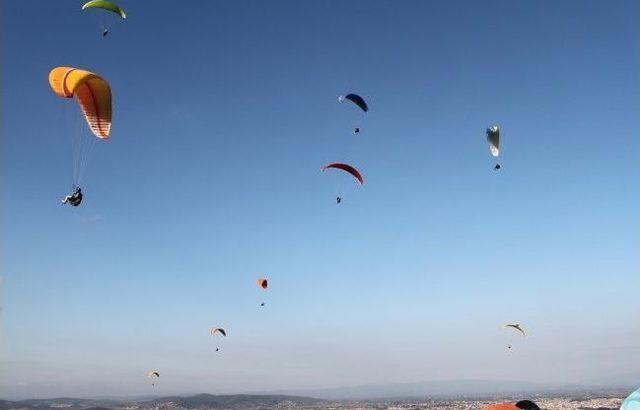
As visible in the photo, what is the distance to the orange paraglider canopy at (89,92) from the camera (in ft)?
65.3

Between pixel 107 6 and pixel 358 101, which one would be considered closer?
pixel 107 6

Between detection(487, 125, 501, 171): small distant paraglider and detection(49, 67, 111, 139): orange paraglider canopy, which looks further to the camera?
detection(487, 125, 501, 171): small distant paraglider

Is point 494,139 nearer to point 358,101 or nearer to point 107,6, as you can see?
point 358,101

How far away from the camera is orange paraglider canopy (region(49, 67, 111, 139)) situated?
19.9 meters

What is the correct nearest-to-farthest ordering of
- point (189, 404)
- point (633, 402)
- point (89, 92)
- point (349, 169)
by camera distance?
point (89, 92) < point (633, 402) < point (349, 169) < point (189, 404)

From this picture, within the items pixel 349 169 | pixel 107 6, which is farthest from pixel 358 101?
pixel 107 6

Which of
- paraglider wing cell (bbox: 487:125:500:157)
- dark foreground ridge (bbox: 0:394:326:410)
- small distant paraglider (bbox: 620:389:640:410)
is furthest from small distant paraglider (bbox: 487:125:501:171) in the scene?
dark foreground ridge (bbox: 0:394:326:410)

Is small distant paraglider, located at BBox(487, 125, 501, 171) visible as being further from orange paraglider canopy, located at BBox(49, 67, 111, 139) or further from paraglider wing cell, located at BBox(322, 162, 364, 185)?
orange paraglider canopy, located at BBox(49, 67, 111, 139)

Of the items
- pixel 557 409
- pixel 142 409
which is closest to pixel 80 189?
pixel 557 409

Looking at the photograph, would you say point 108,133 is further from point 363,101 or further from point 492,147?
point 492,147

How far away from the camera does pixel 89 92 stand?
20.9 meters

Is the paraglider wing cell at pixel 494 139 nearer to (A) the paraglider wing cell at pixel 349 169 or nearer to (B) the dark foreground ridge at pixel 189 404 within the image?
(A) the paraglider wing cell at pixel 349 169

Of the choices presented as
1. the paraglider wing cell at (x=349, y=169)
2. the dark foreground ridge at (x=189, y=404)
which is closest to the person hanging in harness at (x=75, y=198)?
the paraglider wing cell at (x=349, y=169)

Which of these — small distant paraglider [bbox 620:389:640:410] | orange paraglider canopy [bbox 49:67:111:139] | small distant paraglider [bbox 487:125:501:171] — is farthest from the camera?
small distant paraglider [bbox 487:125:501:171]
